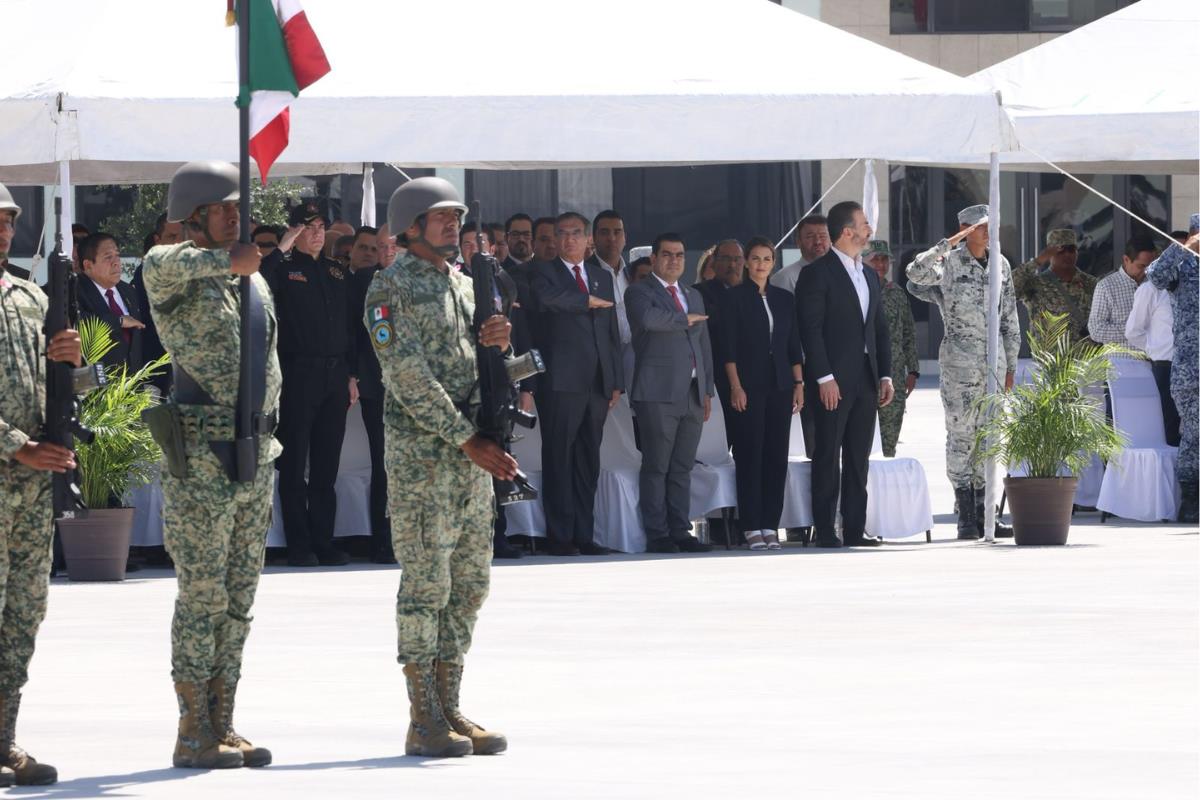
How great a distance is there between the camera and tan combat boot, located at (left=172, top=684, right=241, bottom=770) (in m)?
8.06

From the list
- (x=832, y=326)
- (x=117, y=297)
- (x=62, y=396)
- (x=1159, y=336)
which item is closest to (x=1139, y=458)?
(x=1159, y=336)

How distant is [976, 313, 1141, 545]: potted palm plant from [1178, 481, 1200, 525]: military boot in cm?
179

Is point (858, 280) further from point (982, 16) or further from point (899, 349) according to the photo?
point (982, 16)

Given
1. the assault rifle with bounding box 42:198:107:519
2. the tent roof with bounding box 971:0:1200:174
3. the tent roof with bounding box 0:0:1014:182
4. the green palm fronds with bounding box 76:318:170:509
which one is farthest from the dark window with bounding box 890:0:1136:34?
the assault rifle with bounding box 42:198:107:519

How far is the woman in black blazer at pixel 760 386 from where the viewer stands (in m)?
16.4

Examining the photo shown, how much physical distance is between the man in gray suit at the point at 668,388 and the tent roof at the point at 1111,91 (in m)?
2.35

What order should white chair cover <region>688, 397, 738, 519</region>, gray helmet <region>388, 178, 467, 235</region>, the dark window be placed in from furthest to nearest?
the dark window < white chair cover <region>688, 397, 738, 519</region> < gray helmet <region>388, 178, 467, 235</region>

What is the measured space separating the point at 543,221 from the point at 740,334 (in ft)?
4.72

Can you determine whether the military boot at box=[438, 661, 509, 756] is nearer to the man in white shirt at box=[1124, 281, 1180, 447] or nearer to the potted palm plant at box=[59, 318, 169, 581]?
the potted palm plant at box=[59, 318, 169, 581]

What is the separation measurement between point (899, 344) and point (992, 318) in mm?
4860

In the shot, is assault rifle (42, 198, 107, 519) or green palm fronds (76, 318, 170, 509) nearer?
assault rifle (42, 198, 107, 519)

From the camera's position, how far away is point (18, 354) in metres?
8.08

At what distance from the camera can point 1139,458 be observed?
18141 millimetres

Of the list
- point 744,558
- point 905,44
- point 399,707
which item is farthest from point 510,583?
point 905,44
